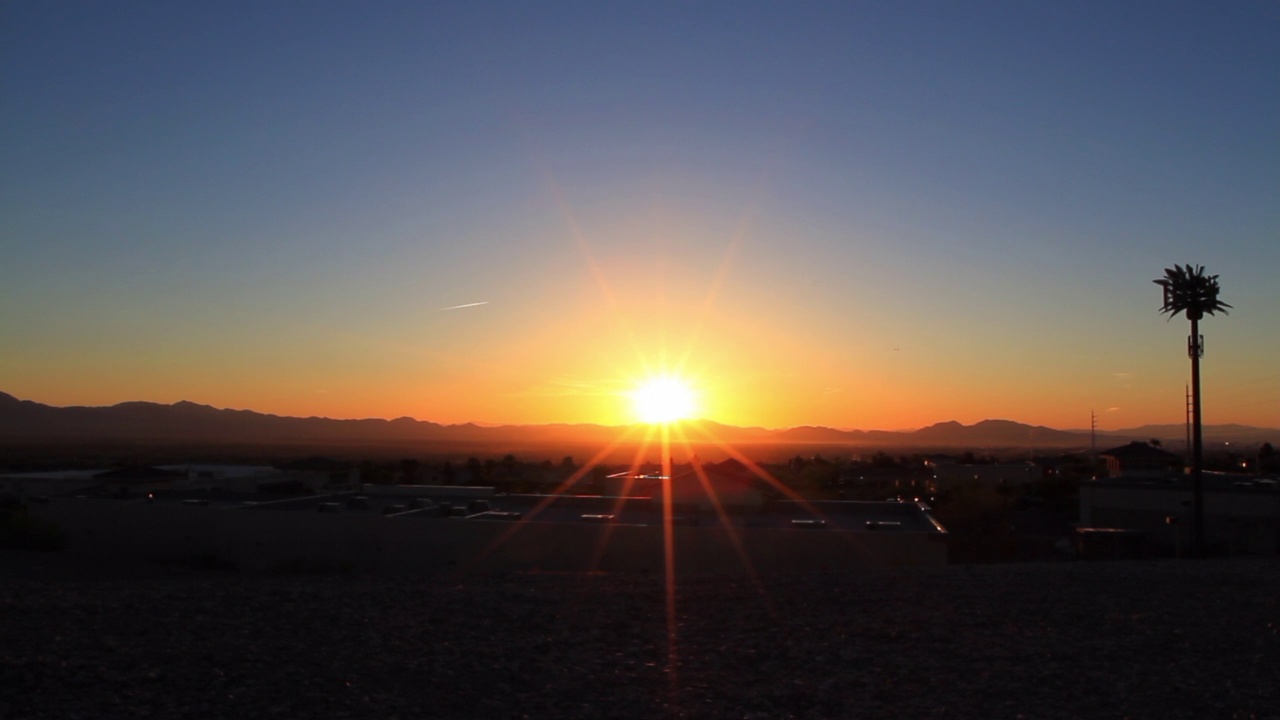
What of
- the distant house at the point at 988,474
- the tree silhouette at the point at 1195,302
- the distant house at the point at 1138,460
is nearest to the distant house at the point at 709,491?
the tree silhouette at the point at 1195,302

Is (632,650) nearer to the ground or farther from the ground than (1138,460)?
nearer to the ground

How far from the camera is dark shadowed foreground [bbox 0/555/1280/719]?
34.0ft

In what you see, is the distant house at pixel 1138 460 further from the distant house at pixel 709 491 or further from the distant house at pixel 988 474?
the distant house at pixel 709 491

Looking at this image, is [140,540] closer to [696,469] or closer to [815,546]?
[696,469]

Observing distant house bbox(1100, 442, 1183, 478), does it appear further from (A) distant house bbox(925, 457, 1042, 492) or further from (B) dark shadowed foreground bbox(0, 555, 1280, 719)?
(B) dark shadowed foreground bbox(0, 555, 1280, 719)

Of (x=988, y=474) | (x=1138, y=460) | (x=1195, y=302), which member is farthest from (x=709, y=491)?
(x=988, y=474)

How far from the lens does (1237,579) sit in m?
20.2

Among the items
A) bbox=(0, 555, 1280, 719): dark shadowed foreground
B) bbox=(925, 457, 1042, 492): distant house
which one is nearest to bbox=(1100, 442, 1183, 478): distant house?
bbox=(925, 457, 1042, 492): distant house

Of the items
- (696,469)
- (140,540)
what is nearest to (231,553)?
(140,540)

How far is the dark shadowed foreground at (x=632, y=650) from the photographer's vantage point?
10.4 meters

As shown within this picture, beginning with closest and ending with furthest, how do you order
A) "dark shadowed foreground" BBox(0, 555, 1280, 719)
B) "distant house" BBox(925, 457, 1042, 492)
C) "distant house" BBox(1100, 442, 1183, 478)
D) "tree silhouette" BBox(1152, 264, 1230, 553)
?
"dark shadowed foreground" BBox(0, 555, 1280, 719) < "tree silhouette" BBox(1152, 264, 1230, 553) < "distant house" BBox(1100, 442, 1183, 478) < "distant house" BBox(925, 457, 1042, 492)

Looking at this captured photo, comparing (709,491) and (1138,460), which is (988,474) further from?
(709,491)

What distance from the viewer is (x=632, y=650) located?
13.1m

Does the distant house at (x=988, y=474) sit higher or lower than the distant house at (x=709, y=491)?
lower
